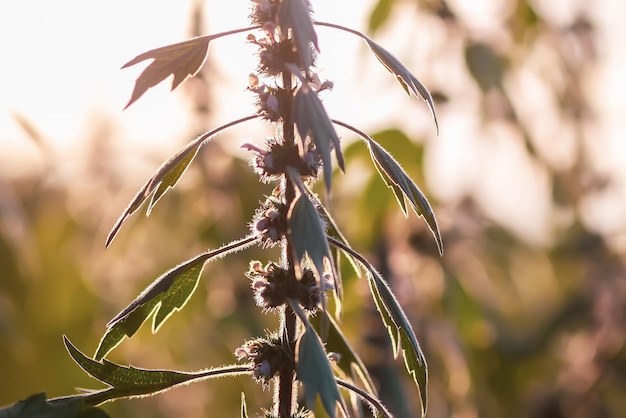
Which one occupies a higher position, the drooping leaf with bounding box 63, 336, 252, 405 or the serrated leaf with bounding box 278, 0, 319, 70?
the serrated leaf with bounding box 278, 0, 319, 70

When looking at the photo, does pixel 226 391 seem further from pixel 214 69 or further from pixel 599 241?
pixel 599 241

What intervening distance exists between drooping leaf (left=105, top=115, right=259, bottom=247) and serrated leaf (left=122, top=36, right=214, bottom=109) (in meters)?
0.07

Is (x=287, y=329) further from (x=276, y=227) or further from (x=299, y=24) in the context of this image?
(x=299, y=24)

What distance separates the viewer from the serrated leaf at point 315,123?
2.58 ft

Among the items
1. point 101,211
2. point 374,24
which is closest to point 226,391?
point 101,211

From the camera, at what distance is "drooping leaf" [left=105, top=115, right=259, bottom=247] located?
93 cm

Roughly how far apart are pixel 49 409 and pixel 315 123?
0.50m

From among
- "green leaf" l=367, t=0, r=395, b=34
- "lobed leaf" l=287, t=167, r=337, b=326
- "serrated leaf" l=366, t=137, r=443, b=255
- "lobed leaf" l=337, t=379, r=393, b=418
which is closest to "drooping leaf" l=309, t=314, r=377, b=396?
"lobed leaf" l=337, t=379, r=393, b=418

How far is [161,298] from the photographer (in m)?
1.07

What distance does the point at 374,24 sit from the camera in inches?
109

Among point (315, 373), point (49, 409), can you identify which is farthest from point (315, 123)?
point (49, 409)

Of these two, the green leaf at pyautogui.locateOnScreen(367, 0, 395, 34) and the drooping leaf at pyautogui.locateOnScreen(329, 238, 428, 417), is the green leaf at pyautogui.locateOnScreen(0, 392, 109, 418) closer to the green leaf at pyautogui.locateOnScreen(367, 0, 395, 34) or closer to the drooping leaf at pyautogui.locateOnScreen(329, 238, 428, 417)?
the drooping leaf at pyautogui.locateOnScreen(329, 238, 428, 417)

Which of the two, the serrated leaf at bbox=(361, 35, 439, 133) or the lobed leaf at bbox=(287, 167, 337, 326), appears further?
the serrated leaf at bbox=(361, 35, 439, 133)

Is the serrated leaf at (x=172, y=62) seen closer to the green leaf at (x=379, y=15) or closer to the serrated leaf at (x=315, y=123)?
the serrated leaf at (x=315, y=123)
